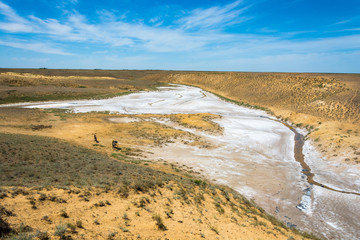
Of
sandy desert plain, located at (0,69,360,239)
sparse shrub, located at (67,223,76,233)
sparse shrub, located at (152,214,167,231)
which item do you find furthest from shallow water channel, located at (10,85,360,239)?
sparse shrub, located at (67,223,76,233)

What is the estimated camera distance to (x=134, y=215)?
8.53 metres

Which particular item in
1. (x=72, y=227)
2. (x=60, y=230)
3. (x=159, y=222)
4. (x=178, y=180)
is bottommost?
(x=178, y=180)

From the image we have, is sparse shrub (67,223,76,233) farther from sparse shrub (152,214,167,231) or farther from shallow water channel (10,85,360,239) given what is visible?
shallow water channel (10,85,360,239)

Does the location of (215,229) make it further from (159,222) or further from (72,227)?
(72,227)

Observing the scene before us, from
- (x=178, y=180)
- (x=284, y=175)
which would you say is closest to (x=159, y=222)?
(x=178, y=180)

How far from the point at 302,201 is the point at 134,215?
1120 centimetres

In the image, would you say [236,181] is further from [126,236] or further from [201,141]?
[126,236]

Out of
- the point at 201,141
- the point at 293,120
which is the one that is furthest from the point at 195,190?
the point at 293,120

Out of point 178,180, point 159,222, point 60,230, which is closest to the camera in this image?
point 60,230

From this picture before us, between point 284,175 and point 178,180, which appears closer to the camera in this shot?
point 178,180

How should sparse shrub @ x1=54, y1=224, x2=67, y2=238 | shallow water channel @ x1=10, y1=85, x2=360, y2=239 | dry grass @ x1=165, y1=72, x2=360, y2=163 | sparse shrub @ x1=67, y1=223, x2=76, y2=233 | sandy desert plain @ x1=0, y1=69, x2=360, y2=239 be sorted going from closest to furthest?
1. sparse shrub @ x1=54, y1=224, x2=67, y2=238
2. sparse shrub @ x1=67, y1=223, x2=76, y2=233
3. sandy desert plain @ x1=0, y1=69, x2=360, y2=239
4. shallow water channel @ x1=10, y1=85, x2=360, y2=239
5. dry grass @ x1=165, y1=72, x2=360, y2=163

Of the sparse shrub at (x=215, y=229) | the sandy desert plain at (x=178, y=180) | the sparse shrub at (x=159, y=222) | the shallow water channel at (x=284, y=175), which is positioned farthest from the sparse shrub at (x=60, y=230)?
the shallow water channel at (x=284, y=175)

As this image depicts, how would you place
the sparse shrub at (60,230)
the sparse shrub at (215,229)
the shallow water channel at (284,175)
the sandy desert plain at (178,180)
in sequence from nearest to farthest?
the sparse shrub at (60,230)
the sandy desert plain at (178,180)
the sparse shrub at (215,229)
the shallow water channel at (284,175)

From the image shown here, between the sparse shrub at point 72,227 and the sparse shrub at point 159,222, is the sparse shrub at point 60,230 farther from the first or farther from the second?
the sparse shrub at point 159,222
